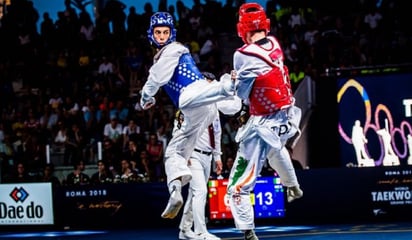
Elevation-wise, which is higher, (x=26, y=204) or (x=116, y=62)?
(x=116, y=62)

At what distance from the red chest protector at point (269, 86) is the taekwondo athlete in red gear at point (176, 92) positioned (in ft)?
1.91

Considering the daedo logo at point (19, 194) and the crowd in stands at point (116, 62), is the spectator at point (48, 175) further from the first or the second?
the daedo logo at point (19, 194)

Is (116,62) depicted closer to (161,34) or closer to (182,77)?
(161,34)

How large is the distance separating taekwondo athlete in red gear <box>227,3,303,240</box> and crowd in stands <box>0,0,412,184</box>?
667 cm

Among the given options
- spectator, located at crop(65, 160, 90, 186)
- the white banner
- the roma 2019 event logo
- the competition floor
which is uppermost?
the roma 2019 event logo

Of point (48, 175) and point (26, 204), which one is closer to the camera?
point (26, 204)

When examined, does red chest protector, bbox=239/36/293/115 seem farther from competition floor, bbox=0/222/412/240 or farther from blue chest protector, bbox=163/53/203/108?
competition floor, bbox=0/222/412/240

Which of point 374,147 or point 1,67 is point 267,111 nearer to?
point 374,147

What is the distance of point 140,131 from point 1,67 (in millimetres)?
5925

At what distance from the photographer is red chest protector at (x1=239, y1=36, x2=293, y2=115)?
8766 millimetres

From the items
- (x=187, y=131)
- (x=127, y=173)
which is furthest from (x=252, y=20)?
(x=127, y=173)

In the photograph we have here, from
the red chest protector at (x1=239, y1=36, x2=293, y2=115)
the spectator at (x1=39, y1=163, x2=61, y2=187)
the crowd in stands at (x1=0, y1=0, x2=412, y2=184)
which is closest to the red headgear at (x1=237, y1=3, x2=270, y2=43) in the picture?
the red chest protector at (x1=239, y1=36, x2=293, y2=115)

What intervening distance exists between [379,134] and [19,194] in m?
6.66

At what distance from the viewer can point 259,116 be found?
895 cm
